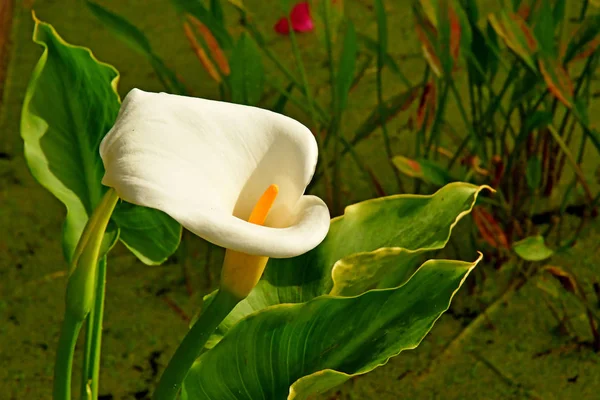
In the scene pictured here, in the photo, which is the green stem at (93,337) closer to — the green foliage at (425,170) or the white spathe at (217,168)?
the white spathe at (217,168)

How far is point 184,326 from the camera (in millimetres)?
1209

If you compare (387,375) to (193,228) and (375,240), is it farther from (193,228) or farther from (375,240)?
(193,228)

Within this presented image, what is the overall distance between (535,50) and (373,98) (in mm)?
684

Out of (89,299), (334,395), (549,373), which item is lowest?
(334,395)

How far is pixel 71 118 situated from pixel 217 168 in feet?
0.96

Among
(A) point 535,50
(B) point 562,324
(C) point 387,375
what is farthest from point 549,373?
(A) point 535,50

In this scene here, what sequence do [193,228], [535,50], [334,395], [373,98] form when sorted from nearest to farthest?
[193,228]
[535,50]
[334,395]
[373,98]

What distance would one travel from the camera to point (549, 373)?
1.12 meters

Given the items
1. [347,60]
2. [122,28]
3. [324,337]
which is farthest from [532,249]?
[122,28]

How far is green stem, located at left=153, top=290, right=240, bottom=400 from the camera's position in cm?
61

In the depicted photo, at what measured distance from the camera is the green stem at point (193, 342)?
606mm

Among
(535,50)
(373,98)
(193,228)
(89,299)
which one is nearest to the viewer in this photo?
(193,228)

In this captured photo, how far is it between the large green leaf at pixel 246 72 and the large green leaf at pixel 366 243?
0.36 meters

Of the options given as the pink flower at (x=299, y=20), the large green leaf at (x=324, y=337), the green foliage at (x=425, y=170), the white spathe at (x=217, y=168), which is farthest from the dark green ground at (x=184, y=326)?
the white spathe at (x=217, y=168)
